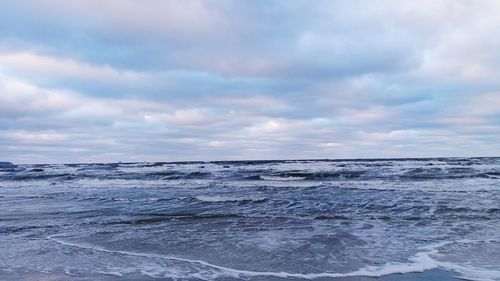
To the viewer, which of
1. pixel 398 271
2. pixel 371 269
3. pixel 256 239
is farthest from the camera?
pixel 256 239

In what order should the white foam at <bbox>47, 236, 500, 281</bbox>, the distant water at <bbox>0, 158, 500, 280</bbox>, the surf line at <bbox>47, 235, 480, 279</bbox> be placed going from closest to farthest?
the white foam at <bbox>47, 236, 500, 281</bbox>, the surf line at <bbox>47, 235, 480, 279</bbox>, the distant water at <bbox>0, 158, 500, 280</bbox>

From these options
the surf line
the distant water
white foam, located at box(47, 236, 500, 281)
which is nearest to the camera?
white foam, located at box(47, 236, 500, 281)

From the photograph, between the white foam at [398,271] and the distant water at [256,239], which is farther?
the distant water at [256,239]

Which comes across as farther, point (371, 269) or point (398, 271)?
point (371, 269)

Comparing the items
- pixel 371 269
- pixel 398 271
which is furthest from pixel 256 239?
pixel 398 271

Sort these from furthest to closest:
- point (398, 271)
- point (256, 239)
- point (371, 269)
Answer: point (256, 239), point (371, 269), point (398, 271)

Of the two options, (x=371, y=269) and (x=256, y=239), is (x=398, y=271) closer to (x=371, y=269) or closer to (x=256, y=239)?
(x=371, y=269)

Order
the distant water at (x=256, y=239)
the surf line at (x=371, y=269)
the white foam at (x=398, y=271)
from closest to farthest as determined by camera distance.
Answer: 1. the white foam at (x=398, y=271)
2. the surf line at (x=371, y=269)
3. the distant water at (x=256, y=239)

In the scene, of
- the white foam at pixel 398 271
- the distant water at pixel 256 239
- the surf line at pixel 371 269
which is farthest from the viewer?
the distant water at pixel 256 239

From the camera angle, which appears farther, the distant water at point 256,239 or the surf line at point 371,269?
the distant water at point 256,239

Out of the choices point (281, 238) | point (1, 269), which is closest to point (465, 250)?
point (281, 238)

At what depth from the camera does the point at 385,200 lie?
16906 millimetres

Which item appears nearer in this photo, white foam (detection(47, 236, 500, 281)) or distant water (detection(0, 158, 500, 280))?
white foam (detection(47, 236, 500, 281))

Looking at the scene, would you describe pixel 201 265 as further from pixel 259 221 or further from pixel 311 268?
pixel 259 221
